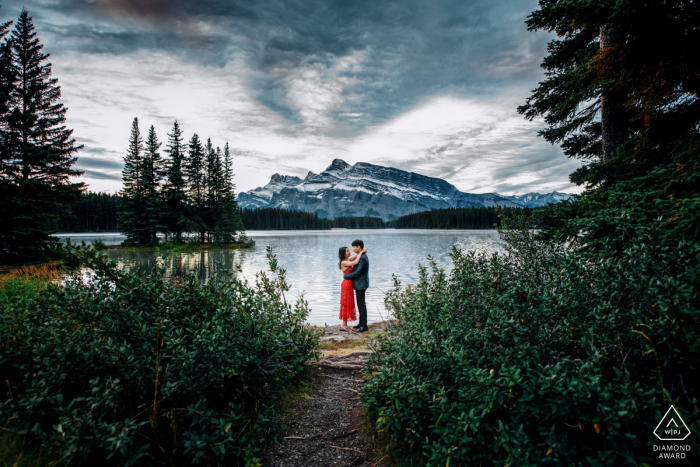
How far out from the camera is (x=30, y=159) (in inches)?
830

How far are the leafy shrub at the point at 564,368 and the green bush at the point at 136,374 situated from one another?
1468 mm

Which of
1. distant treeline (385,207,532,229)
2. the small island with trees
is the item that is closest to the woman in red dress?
the small island with trees

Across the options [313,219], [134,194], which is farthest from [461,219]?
[134,194]

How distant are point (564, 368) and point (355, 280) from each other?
633 centimetres

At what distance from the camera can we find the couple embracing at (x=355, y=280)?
8.60 metres

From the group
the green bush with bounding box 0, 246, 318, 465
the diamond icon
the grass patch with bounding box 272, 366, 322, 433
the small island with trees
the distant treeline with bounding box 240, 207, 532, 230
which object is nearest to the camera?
the diamond icon

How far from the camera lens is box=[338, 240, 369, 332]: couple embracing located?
860 centimetres

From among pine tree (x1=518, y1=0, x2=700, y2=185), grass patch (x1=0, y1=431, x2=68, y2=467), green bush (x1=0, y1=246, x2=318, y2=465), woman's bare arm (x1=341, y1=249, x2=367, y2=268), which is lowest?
grass patch (x1=0, y1=431, x2=68, y2=467)

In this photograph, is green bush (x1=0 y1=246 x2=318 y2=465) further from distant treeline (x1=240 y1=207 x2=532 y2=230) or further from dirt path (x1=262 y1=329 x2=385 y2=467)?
distant treeline (x1=240 y1=207 x2=532 y2=230)

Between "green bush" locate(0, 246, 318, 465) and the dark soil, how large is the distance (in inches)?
12.4

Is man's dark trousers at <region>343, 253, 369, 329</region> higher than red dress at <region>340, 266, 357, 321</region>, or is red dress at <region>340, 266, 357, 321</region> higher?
man's dark trousers at <region>343, 253, 369, 329</region>

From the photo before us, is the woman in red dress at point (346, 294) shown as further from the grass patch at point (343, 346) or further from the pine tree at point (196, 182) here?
the pine tree at point (196, 182)

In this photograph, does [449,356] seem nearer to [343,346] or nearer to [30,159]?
[343,346]

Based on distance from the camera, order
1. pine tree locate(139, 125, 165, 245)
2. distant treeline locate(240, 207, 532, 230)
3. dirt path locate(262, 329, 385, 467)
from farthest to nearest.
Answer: distant treeline locate(240, 207, 532, 230)
pine tree locate(139, 125, 165, 245)
dirt path locate(262, 329, 385, 467)
